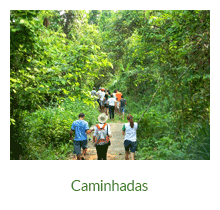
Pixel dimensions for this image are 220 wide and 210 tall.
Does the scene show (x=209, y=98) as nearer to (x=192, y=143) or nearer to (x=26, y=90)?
(x=192, y=143)

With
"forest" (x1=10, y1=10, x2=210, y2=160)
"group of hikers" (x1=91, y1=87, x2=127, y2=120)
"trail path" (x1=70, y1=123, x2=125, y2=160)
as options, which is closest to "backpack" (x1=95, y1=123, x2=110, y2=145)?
"forest" (x1=10, y1=10, x2=210, y2=160)

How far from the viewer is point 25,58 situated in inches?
225

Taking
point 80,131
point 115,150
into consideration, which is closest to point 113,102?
point 115,150

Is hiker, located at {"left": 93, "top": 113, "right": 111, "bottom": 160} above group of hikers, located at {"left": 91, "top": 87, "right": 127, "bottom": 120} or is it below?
below

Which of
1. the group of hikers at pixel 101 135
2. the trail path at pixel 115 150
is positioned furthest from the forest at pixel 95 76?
the trail path at pixel 115 150

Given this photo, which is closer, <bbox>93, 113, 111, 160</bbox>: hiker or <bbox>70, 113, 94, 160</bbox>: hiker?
<bbox>93, 113, 111, 160</bbox>: hiker

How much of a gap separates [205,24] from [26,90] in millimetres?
4272

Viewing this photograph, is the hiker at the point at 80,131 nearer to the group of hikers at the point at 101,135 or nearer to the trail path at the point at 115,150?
the group of hikers at the point at 101,135

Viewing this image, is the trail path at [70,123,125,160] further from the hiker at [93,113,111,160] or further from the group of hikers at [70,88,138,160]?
the hiker at [93,113,111,160]

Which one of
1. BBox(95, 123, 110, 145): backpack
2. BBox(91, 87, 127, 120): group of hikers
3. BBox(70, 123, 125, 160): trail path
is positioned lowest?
BBox(70, 123, 125, 160): trail path

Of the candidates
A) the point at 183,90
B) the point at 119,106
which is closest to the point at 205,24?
the point at 183,90

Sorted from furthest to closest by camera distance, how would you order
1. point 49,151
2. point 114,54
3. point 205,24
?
point 114,54
point 49,151
point 205,24

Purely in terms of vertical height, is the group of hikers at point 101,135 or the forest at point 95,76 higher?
the forest at point 95,76

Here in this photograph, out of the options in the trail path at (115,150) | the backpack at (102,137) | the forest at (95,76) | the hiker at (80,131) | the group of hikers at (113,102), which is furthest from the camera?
the group of hikers at (113,102)
